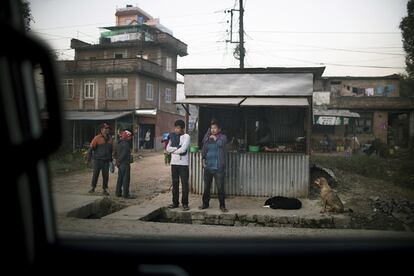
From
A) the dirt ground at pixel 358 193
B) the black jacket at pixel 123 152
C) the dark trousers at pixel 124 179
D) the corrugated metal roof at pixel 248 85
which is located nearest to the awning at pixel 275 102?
the corrugated metal roof at pixel 248 85

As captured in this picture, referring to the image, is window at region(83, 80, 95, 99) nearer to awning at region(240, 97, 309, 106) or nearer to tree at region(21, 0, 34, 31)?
tree at region(21, 0, 34, 31)

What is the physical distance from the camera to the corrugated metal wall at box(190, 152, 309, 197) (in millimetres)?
9727

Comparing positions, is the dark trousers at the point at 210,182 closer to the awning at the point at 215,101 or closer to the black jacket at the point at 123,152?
the awning at the point at 215,101

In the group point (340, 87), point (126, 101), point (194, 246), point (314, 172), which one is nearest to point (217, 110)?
point (314, 172)

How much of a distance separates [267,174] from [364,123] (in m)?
23.1

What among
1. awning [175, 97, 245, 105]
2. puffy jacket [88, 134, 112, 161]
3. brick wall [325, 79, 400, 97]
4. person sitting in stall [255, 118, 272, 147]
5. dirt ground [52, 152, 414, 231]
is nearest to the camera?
dirt ground [52, 152, 414, 231]

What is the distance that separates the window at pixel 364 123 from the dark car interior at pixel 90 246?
30310 mm

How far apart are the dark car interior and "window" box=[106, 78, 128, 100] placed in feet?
75.1

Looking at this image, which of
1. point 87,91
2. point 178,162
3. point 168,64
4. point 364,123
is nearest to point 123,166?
point 178,162

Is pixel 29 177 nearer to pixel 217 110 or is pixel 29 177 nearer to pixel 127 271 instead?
pixel 127 271

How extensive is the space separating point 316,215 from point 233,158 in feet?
9.49

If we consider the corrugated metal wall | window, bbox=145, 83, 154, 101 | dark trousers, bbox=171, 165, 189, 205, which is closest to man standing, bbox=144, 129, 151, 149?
window, bbox=145, 83, 154, 101

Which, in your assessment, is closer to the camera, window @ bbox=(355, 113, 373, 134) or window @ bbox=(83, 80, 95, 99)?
window @ bbox=(83, 80, 95, 99)

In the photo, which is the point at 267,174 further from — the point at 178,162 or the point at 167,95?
the point at 167,95
